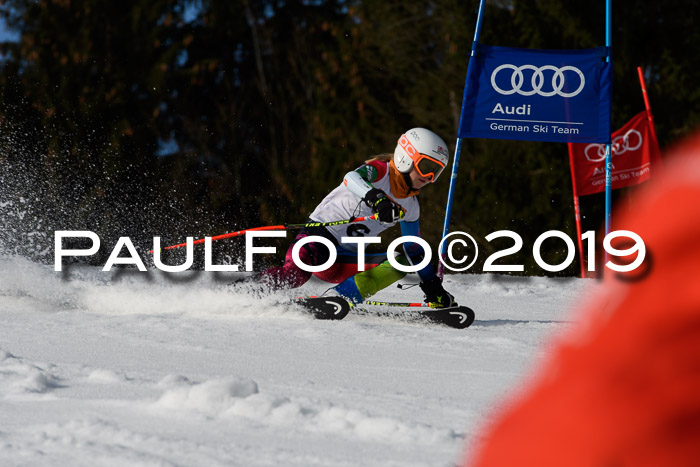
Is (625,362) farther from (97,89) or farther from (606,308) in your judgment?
(97,89)

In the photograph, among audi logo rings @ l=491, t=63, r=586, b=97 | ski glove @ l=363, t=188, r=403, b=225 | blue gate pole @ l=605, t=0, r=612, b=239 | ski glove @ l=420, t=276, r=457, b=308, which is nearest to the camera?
ski glove @ l=363, t=188, r=403, b=225

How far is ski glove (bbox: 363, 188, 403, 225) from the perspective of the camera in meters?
4.74

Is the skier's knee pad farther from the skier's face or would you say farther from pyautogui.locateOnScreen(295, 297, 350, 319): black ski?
the skier's face

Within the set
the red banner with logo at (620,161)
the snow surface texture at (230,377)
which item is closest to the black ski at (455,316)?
the snow surface texture at (230,377)

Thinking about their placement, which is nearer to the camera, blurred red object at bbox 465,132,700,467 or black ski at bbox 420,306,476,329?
blurred red object at bbox 465,132,700,467

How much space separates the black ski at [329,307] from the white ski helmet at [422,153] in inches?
32.6

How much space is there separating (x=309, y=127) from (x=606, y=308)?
16.3 metres

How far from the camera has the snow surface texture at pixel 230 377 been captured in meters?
2.25

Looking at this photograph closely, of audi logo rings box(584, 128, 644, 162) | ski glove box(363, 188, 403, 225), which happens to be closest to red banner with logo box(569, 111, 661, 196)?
audi logo rings box(584, 128, 644, 162)

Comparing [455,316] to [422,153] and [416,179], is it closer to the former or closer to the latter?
[416,179]

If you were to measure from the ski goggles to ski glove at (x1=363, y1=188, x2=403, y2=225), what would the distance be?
0.92ft

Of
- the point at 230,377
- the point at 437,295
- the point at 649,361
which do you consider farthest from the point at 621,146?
the point at 649,361

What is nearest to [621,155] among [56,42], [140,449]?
[140,449]

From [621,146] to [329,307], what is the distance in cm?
686
